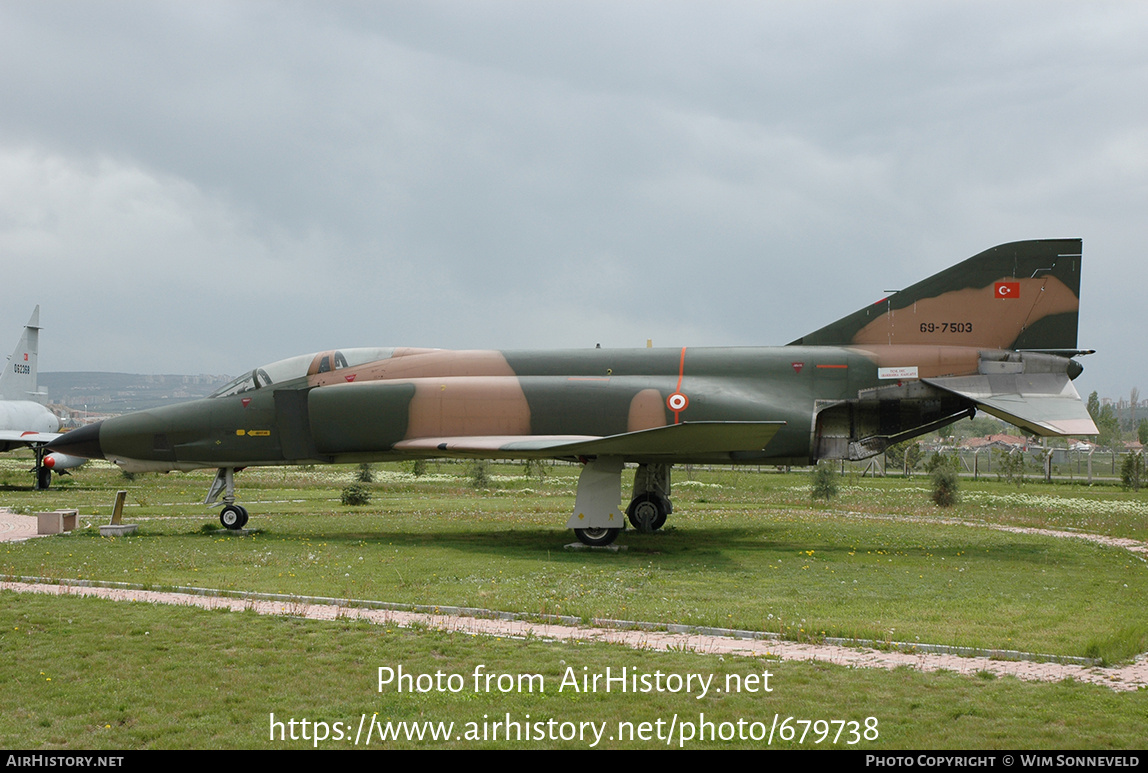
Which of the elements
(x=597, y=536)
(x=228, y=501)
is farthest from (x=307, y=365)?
(x=597, y=536)

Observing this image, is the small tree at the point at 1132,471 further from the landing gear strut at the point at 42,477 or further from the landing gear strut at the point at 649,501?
the landing gear strut at the point at 42,477

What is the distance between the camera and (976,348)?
15.7 m

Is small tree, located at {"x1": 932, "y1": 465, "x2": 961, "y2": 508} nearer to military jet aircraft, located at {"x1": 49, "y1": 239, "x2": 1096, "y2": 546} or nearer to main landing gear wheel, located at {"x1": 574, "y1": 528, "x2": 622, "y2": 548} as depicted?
military jet aircraft, located at {"x1": 49, "y1": 239, "x2": 1096, "y2": 546}

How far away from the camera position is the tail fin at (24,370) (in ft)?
122

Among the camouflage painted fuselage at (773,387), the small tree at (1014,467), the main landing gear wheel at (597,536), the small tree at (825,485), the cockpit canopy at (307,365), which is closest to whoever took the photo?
the main landing gear wheel at (597,536)

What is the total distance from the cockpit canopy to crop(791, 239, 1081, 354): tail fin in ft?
31.9

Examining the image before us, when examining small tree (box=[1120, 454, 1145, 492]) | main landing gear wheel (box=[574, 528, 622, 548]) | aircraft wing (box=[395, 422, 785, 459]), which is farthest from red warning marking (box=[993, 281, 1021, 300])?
small tree (box=[1120, 454, 1145, 492])

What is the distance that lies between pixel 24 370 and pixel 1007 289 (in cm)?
3980

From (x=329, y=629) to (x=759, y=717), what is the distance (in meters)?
4.40

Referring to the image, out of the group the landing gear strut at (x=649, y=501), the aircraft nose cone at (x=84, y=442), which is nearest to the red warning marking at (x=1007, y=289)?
the landing gear strut at (x=649, y=501)

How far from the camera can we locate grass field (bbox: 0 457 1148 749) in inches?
226

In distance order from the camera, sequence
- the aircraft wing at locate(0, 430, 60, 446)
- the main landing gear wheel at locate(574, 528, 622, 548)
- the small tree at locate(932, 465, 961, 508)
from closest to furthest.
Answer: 1. the main landing gear wheel at locate(574, 528, 622, 548)
2. the small tree at locate(932, 465, 961, 508)
3. the aircraft wing at locate(0, 430, 60, 446)
